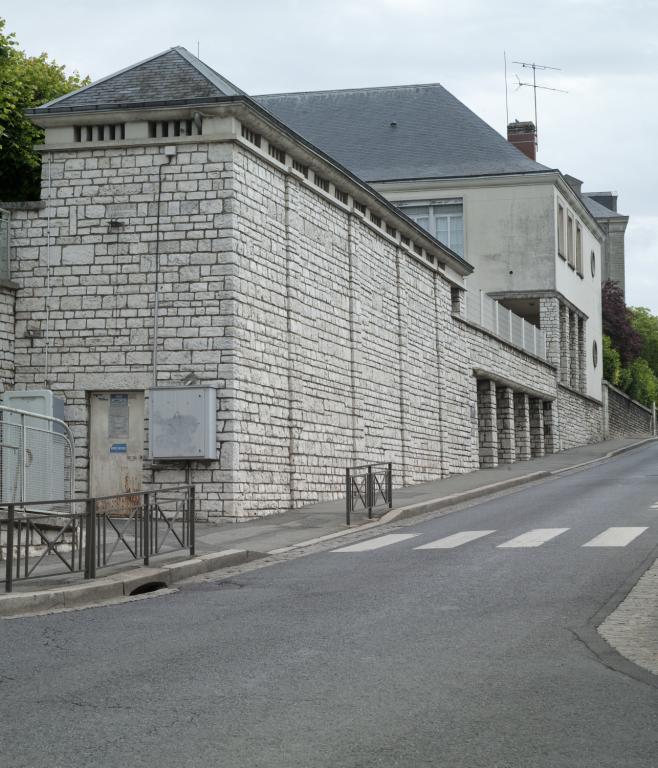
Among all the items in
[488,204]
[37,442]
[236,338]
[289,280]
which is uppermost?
[488,204]

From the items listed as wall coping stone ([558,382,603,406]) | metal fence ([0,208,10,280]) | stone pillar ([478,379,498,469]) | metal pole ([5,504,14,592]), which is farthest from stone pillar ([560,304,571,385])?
metal pole ([5,504,14,592])

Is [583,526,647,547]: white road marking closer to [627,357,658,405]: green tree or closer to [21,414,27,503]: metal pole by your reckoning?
[21,414,27,503]: metal pole

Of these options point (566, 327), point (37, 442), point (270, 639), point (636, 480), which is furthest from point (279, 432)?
point (566, 327)

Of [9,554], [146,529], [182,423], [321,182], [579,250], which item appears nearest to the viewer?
[9,554]

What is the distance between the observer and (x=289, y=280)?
2198 cm

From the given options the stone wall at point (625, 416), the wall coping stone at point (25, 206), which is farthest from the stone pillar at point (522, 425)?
the wall coping stone at point (25, 206)

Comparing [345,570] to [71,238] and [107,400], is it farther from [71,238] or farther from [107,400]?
[71,238]

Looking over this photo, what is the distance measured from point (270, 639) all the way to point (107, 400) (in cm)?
1198

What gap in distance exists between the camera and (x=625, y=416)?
6362cm

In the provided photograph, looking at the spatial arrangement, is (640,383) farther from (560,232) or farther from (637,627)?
(637,627)

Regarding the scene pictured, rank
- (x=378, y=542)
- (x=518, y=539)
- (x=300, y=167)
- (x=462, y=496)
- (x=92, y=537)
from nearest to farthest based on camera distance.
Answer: (x=92, y=537)
(x=518, y=539)
(x=378, y=542)
(x=300, y=167)
(x=462, y=496)

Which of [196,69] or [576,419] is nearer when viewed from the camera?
[196,69]

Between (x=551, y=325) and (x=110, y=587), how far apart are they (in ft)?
117

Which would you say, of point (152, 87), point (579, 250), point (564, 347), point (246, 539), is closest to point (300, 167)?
point (152, 87)
